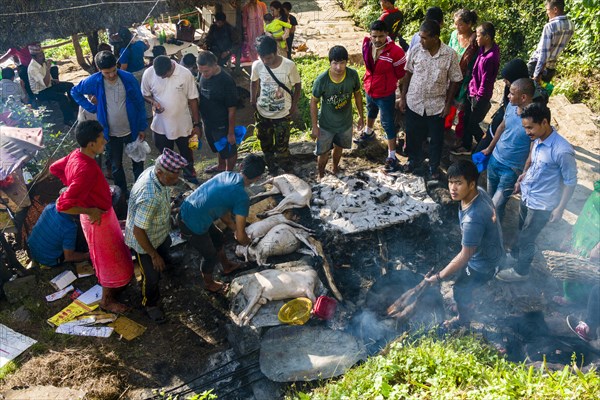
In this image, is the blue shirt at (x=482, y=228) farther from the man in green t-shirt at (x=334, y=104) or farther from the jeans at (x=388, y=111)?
the jeans at (x=388, y=111)

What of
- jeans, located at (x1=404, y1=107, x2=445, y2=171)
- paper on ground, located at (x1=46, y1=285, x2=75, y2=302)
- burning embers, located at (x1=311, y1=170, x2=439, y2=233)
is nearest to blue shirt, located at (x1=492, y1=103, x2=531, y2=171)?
jeans, located at (x1=404, y1=107, x2=445, y2=171)

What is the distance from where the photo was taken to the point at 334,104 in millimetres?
6488

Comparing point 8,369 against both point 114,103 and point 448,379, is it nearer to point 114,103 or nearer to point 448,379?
point 114,103

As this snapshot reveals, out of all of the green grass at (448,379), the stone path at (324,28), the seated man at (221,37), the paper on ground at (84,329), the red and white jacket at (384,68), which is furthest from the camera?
the stone path at (324,28)

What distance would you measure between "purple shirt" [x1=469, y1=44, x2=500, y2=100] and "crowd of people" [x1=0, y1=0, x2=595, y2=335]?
20mm

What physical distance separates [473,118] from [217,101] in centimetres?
376

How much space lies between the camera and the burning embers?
20.8 feet

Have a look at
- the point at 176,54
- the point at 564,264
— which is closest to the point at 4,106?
the point at 176,54

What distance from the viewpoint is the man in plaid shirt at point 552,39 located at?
6941mm

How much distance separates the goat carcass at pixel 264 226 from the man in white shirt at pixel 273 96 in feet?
5.00

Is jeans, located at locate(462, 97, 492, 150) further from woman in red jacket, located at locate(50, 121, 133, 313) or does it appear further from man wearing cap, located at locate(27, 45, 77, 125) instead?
man wearing cap, located at locate(27, 45, 77, 125)

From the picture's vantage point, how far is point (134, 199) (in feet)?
15.7

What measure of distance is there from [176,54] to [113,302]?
755cm

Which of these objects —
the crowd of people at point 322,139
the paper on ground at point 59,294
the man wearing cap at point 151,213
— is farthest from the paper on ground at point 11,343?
the man wearing cap at point 151,213
